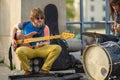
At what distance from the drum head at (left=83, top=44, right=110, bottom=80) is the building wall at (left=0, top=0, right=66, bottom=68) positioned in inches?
62.0

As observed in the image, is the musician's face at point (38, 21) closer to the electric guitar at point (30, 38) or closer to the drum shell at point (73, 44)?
the electric guitar at point (30, 38)

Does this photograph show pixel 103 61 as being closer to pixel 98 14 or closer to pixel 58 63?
pixel 58 63

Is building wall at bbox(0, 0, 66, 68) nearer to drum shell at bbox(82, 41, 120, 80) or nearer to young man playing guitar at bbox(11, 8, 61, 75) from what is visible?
young man playing guitar at bbox(11, 8, 61, 75)

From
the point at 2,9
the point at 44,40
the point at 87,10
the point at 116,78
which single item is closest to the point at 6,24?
the point at 2,9

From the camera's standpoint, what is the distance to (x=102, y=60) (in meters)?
5.09

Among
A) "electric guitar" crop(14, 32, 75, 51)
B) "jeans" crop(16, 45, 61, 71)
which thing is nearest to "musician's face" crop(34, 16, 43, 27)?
"electric guitar" crop(14, 32, 75, 51)

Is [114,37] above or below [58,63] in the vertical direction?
above

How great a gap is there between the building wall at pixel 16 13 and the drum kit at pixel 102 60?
5.20 ft

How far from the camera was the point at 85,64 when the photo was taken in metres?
5.41

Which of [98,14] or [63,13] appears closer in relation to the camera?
[63,13]

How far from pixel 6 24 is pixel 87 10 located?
201ft

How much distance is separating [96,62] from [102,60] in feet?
0.45

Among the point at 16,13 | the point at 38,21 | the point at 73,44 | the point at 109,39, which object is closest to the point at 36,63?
the point at 38,21

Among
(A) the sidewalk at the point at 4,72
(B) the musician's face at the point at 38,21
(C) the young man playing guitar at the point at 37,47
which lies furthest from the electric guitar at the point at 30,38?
(A) the sidewalk at the point at 4,72
